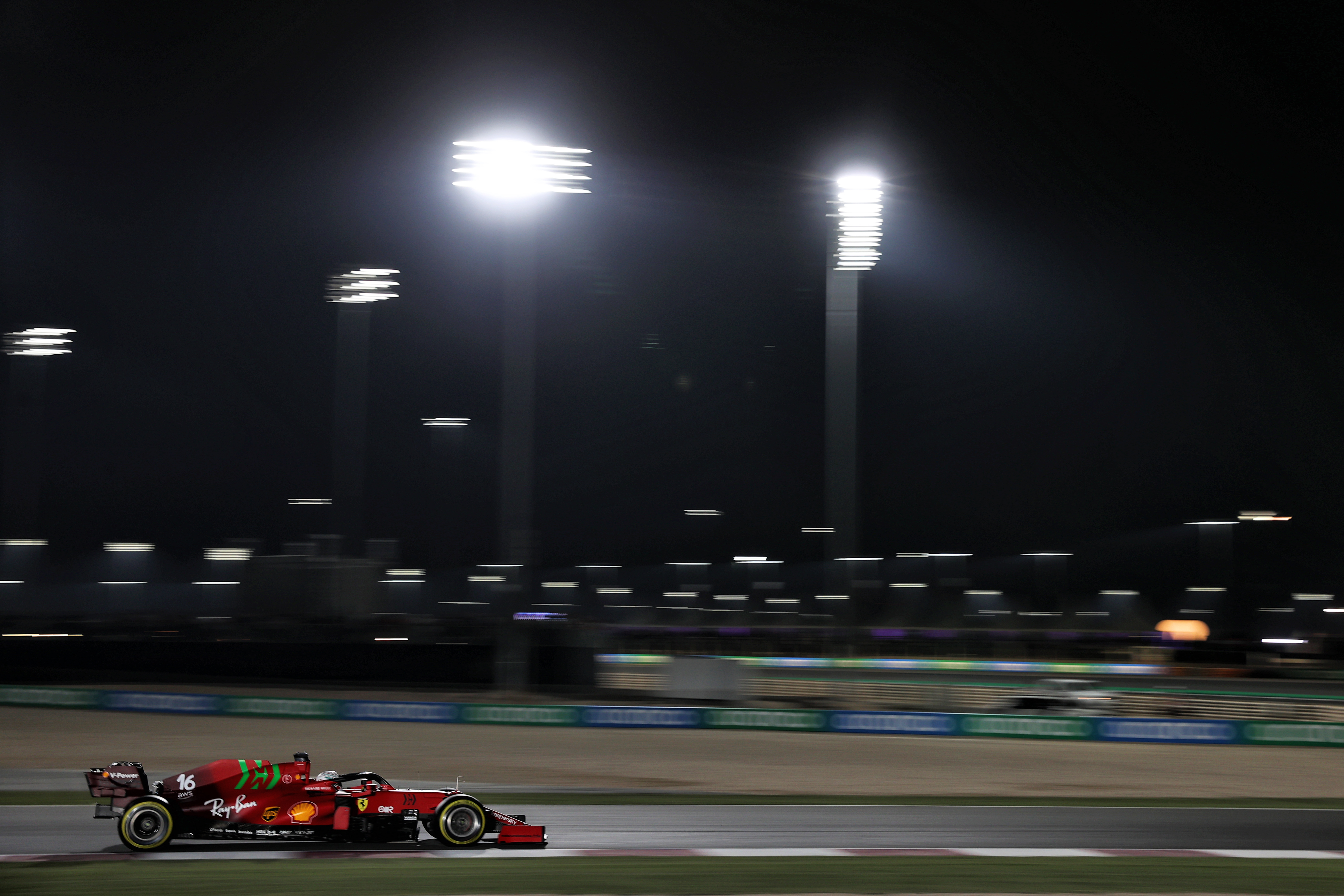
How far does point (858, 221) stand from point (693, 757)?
13.5 meters

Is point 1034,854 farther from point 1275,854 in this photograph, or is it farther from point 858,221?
point 858,221

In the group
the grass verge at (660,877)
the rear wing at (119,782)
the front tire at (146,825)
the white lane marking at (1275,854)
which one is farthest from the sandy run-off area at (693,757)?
the rear wing at (119,782)

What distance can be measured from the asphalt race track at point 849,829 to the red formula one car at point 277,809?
480 mm

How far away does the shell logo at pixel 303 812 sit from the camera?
10.2 m

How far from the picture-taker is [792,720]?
26031 millimetres

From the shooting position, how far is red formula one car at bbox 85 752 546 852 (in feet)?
33.3

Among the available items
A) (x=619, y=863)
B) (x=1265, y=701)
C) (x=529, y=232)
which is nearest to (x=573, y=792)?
(x=619, y=863)

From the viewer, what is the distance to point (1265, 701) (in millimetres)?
31062

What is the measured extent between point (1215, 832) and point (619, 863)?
747cm

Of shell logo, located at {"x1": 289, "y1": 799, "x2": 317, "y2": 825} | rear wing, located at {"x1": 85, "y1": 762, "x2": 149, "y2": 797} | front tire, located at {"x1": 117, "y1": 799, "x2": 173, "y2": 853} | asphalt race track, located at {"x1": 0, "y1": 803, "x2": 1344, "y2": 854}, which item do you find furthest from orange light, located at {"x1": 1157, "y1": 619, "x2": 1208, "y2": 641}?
rear wing, located at {"x1": 85, "y1": 762, "x2": 149, "y2": 797}

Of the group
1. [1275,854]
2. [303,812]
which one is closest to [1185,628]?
[1275,854]

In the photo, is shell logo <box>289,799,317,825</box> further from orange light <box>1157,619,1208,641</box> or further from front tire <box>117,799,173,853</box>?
orange light <box>1157,619,1208,641</box>

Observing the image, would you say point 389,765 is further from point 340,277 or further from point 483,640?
point 340,277

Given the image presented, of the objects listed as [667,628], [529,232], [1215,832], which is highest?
[529,232]
